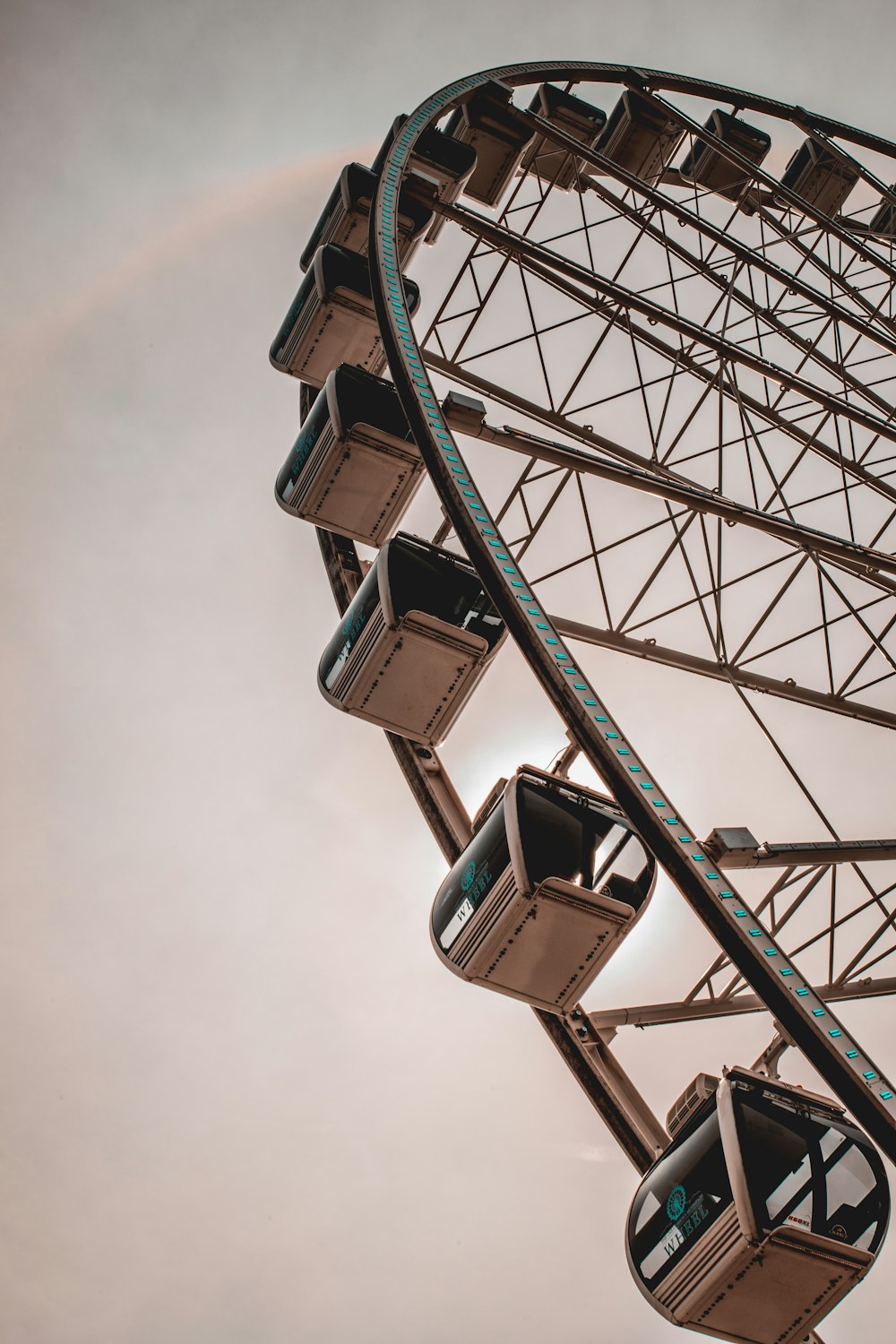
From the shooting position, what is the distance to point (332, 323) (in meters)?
8.82

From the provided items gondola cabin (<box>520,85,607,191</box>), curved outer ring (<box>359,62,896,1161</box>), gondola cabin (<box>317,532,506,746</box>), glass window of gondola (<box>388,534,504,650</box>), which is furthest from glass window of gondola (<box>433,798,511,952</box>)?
gondola cabin (<box>520,85,607,191</box>)

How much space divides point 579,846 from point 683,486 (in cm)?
364

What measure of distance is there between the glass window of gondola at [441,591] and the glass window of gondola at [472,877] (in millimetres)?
1160

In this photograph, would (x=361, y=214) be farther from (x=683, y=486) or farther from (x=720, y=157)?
(x=720, y=157)

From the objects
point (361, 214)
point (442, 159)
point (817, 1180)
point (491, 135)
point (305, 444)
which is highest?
point (491, 135)

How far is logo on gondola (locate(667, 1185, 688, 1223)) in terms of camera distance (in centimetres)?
418

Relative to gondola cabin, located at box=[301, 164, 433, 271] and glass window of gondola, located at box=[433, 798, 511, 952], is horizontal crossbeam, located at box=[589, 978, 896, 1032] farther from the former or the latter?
gondola cabin, located at box=[301, 164, 433, 271]

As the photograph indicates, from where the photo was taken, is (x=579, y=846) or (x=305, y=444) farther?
(x=305, y=444)

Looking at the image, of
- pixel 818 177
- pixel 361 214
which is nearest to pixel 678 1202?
pixel 361 214

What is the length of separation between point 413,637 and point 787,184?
14.0m

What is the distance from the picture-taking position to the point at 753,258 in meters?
11.5

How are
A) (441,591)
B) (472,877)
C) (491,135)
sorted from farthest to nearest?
(491,135), (441,591), (472,877)

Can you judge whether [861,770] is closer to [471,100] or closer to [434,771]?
[471,100]

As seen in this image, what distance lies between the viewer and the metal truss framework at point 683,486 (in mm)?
3840
